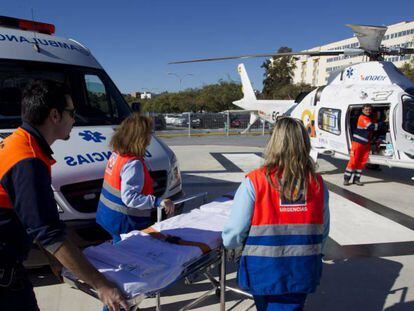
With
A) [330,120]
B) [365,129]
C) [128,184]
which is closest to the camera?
[128,184]

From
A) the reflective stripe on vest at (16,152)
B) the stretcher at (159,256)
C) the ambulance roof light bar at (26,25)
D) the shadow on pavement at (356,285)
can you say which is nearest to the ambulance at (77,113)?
the ambulance roof light bar at (26,25)

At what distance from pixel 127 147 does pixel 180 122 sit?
27106 millimetres

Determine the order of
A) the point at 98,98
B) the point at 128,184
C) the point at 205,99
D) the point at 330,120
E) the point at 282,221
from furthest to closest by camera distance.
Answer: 1. the point at 205,99
2. the point at 330,120
3. the point at 98,98
4. the point at 128,184
5. the point at 282,221

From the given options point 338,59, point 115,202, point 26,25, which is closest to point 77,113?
point 26,25

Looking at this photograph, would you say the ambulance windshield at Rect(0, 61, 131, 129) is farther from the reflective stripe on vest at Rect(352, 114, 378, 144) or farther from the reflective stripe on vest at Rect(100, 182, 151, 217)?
the reflective stripe on vest at Rect(352, 114, 378, 144)

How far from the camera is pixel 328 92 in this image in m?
9.39

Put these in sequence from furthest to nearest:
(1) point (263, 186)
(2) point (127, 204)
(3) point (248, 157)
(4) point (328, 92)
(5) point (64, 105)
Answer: (3) point (248, 157) < (4) point (328, 92) < (2) point (127, 204) < (1) point (263, 186) < (5) point (64, 105)

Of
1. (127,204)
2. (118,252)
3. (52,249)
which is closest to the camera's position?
(52,249)

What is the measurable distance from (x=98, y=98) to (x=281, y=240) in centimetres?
379

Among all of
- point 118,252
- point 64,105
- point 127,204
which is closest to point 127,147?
point 127,204

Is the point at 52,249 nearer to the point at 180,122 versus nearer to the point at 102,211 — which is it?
the point at 102,211

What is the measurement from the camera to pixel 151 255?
240cm

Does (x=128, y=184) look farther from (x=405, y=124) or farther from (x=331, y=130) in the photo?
(x=331, y=130)

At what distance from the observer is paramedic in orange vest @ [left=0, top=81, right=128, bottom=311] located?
4.92 ft
